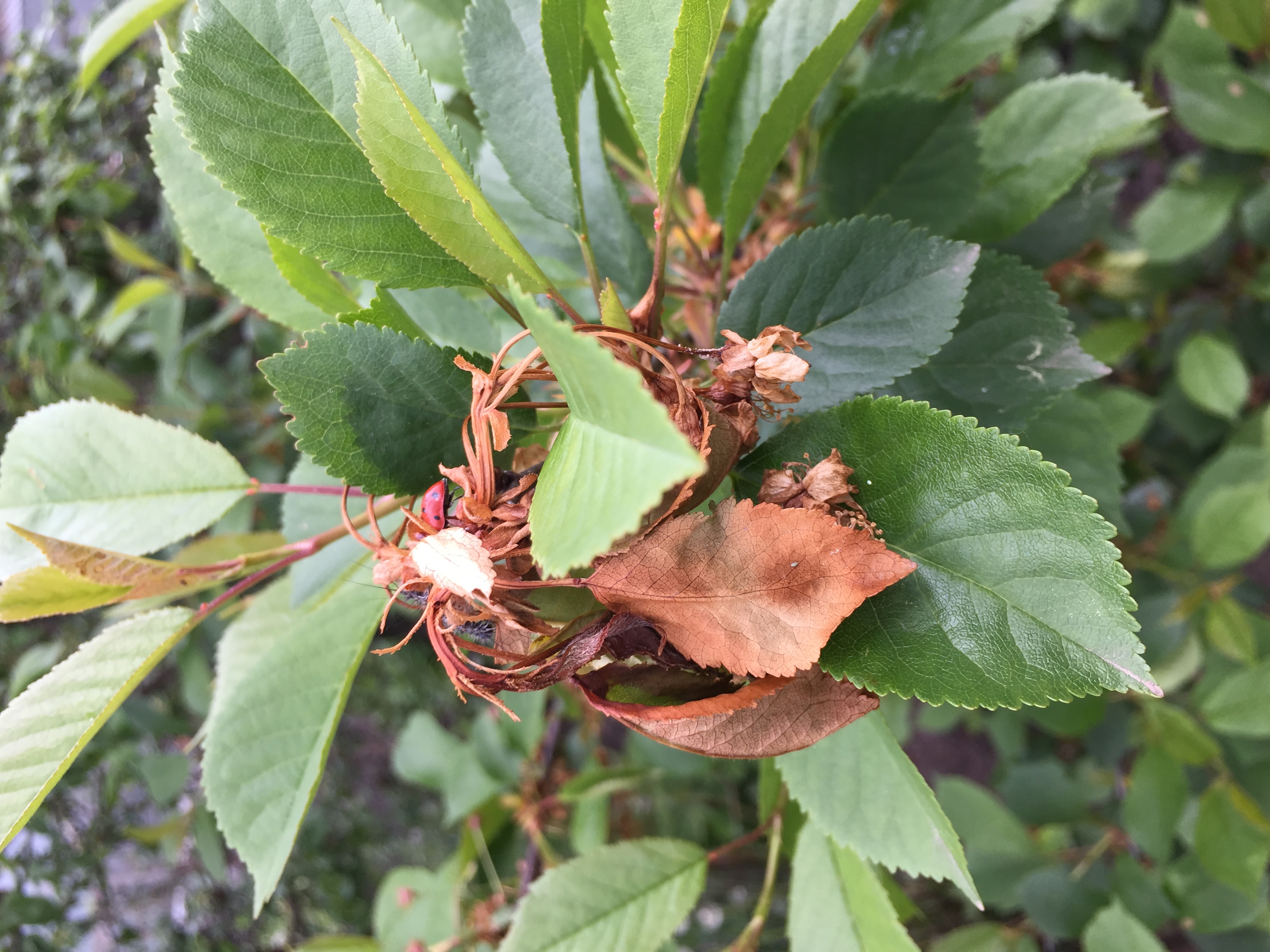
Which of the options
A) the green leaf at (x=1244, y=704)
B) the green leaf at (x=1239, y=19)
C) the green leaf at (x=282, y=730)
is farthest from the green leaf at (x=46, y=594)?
the green leaf at (x=1239, y=19)

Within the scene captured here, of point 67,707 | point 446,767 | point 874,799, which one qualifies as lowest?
point 446,767

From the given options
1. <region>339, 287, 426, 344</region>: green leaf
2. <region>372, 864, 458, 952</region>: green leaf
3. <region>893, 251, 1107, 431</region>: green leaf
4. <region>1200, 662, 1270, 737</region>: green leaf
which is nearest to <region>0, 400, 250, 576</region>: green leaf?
<region>339, 287, 426, 344</region>: green leaf

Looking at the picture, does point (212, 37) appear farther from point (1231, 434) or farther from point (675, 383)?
point (1231, 434)

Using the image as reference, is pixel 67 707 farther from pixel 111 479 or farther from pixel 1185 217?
pixel 1185 217

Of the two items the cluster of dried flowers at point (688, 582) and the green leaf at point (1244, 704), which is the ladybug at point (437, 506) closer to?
the cluster of dried flowers at point (688, 582)

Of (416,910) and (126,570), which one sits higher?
(126,570)

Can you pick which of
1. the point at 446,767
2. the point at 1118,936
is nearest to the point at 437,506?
the point at 1118,936
